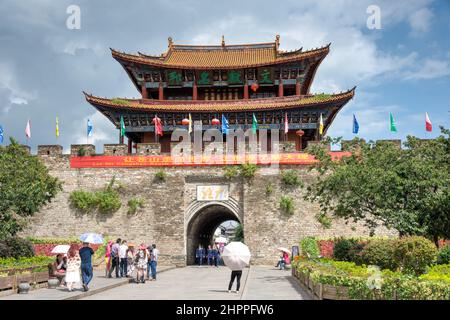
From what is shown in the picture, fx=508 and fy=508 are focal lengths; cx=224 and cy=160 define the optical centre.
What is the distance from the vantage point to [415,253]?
38.8ft

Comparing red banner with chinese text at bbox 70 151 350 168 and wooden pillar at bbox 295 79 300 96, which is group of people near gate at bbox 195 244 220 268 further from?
wooden pillar at bbox 295 79 300 96

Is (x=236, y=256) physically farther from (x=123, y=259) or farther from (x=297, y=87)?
(x=297, y=87)

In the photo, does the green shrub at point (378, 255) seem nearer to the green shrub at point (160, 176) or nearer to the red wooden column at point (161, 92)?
the green shrub at point (160, 176)

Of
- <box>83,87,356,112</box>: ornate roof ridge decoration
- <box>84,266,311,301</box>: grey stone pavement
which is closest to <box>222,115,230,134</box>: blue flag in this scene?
<box>83,87,356,112</box>: ornate roof ridge decoration

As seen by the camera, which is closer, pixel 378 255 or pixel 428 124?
pixel 378 255

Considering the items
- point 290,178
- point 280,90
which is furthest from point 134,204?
point 280,90

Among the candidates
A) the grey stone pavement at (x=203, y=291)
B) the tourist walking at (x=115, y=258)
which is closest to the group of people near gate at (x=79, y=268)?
the grey stone pavement at (x=203, y=291)

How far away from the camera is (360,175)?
52.8ft

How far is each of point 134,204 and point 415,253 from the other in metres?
15.4

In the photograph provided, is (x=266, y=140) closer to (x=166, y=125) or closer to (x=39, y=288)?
(x=166, y=125)

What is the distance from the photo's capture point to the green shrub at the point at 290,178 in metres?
24.1

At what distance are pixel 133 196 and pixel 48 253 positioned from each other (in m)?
4.68

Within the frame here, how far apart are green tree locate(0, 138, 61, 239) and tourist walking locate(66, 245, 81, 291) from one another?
5647 mm
